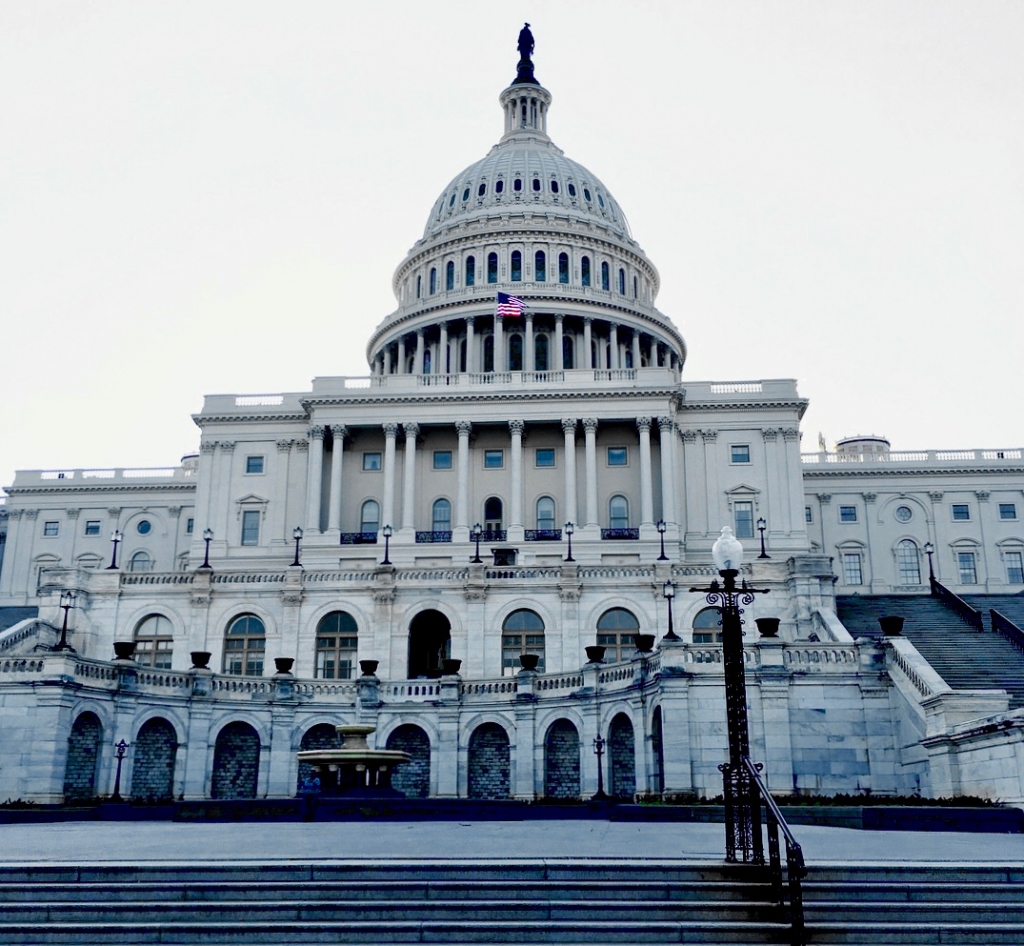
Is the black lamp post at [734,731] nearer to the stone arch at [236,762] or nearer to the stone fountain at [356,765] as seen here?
the stone fountain at [356,765]

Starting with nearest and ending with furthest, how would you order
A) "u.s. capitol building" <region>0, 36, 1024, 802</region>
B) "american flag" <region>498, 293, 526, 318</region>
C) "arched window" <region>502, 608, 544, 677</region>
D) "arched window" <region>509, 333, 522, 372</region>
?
"u.s. capitol building" <region>0, 36, 1024, 802</region>, "arched window" <region>502, 608, 544, 677</region>, "american flag" <region>498, 293, 526, 318</region>, "arched window" <region>509, 333, 522, 372</region>

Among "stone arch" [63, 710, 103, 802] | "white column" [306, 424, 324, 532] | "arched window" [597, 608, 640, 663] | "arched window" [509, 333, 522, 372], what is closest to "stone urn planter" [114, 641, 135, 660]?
"stone arch" [63, 710, 103, 802]

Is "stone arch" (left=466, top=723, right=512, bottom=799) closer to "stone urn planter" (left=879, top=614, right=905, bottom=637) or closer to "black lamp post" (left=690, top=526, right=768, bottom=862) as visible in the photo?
"stone urn planter" (left=879, top=614, right=905, bottom=637)

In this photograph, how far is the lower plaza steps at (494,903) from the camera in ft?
46.5

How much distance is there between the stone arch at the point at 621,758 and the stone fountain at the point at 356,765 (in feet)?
26.4

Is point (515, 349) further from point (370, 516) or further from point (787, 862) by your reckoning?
point (787, 862)

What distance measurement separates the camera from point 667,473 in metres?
85.8

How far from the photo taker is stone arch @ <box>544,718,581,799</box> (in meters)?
46.5

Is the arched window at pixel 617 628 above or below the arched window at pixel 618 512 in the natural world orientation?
below

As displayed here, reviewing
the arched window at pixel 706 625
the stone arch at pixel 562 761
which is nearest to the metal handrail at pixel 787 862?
the stone arch at pixel 562 761

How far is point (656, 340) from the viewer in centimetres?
11638

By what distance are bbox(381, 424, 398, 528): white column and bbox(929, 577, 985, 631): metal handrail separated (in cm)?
3839

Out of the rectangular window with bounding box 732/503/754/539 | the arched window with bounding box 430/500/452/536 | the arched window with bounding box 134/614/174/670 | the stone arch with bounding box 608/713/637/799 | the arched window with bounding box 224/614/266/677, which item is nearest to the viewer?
the stone arch with bounding box 608/713/637/799

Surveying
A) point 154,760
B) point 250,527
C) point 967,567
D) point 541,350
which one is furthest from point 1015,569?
point 154,760
